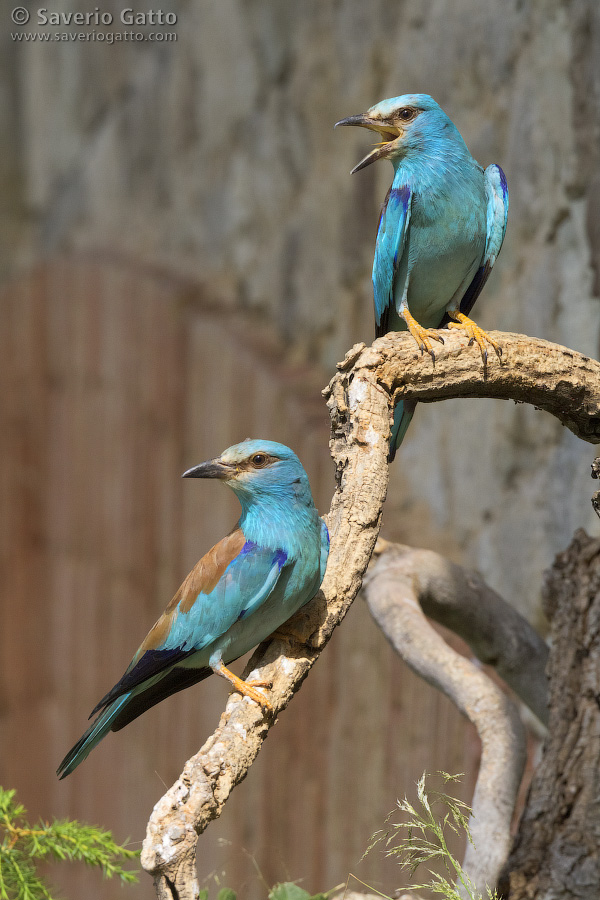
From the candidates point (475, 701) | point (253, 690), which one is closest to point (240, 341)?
point (475, 701)

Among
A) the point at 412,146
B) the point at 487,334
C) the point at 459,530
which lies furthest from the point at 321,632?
the point at 459,530

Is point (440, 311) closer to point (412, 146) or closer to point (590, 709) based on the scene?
point (412, 146)

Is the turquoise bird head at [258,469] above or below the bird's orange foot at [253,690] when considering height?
above

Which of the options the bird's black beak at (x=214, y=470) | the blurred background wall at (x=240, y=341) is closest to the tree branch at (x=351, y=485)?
the bird's black beak at (x=214, y=470)

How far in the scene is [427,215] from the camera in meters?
1.67

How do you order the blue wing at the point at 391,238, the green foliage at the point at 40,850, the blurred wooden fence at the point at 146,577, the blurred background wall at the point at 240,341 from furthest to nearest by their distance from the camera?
the blurred wooden fence at the point at 146,577 → the blurred background wall at the point at 240,341 → the blue wing at the point at 391,238 → the green foliage at the point at 40,850

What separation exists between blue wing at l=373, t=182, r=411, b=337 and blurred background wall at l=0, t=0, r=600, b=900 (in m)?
0.69

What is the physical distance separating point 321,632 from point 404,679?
151cm

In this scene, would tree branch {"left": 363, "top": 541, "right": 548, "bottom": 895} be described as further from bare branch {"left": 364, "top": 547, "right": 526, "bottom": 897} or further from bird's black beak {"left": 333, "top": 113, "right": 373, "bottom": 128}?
bird's black beak {"left": 333, "top": 113, "right": 373, "bottom": 128}

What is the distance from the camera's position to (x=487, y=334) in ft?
4.76

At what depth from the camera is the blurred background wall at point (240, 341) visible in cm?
240

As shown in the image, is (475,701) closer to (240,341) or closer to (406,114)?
(406,114)

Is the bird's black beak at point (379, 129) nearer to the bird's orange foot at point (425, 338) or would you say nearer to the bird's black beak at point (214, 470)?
the bird's orange foot at point (425, 338)

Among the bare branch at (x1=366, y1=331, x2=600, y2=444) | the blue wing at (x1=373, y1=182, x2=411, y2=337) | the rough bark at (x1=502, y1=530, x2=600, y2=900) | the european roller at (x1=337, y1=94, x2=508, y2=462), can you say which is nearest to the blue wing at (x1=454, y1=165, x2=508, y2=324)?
the european roller at (x1=337, y1=94, x2=508, y2=462)
